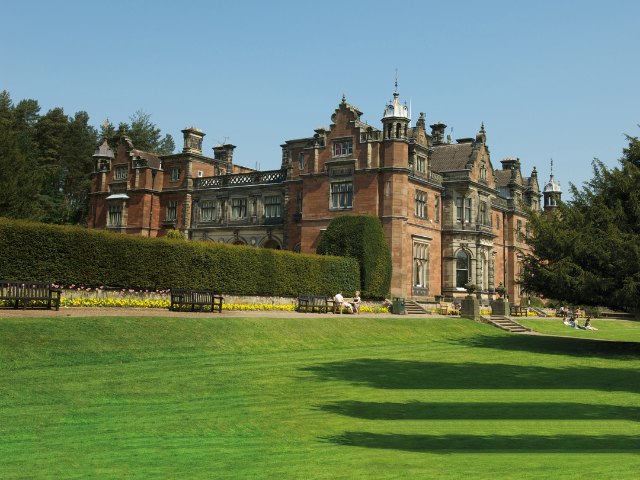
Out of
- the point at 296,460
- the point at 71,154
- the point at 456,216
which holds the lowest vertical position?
the point at 296,460

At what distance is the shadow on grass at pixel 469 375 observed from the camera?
14742 mm

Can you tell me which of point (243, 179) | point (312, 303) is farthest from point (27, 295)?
point (243, 179)

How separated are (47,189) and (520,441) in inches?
2966

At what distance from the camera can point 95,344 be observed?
1705 cm

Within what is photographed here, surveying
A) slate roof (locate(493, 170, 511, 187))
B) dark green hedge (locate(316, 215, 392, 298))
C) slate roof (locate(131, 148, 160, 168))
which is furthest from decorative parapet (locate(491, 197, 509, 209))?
slate roof (locate(131, 148, 160, 168))

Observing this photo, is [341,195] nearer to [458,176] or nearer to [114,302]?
[458,176]

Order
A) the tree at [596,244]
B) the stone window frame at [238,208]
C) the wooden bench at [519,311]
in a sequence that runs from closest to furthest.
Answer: the tree at [596,244] → the wooden bench at [519,311] → the stone window frame at [238,208]

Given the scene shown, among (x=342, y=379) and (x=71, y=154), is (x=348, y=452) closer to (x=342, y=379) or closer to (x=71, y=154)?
(x=342, y=379)

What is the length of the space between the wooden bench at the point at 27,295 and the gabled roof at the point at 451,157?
3597 cm

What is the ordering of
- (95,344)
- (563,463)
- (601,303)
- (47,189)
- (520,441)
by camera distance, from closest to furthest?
(563,463) < (520,441) < (95,344) < (601,303) < (47,189)

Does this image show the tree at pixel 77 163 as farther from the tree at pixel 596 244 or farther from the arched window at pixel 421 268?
the tree at pixel 596 244

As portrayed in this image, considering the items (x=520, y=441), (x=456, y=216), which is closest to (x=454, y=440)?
(x=520, y=441)

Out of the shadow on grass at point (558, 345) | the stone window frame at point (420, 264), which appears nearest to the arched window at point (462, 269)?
the stone window frame at point (420, 264)

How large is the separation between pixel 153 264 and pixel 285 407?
19.3 metres
